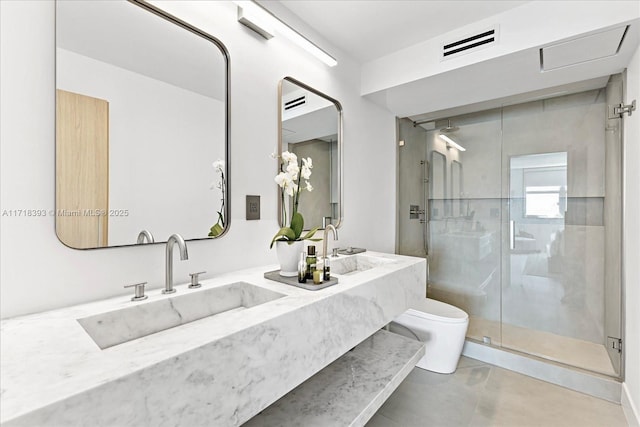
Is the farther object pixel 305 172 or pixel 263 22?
pixel 305 172

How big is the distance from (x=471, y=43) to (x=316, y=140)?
112 centimetres

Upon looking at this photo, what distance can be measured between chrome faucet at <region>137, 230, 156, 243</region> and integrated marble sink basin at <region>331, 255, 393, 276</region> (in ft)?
3.15

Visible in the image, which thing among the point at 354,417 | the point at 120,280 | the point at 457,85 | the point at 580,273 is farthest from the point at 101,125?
A: the point at 580,273

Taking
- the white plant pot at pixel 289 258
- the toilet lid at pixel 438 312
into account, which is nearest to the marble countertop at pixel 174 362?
the white plant pot at pixel 289 258

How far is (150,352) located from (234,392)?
0.80ft

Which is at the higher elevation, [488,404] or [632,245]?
[632,245]

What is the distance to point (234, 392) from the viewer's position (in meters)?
0.77

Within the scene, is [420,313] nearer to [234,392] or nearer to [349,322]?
[349,322]

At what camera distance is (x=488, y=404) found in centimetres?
185

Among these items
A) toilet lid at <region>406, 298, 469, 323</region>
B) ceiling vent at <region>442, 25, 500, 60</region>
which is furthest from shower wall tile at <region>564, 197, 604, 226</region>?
ceiling vent at <region>442, 25, 500, 60</region>

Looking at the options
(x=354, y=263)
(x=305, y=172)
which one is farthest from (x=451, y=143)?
(x=305, y=172)

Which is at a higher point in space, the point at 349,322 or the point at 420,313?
the point at 349,322

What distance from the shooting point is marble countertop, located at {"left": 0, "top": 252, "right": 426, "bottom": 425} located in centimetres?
54

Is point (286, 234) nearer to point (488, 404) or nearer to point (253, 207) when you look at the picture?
point (253, 207)
